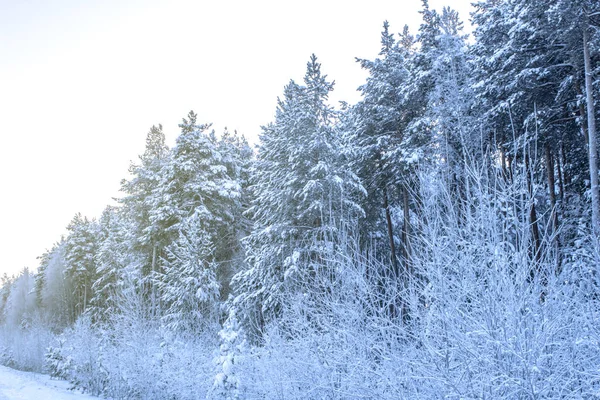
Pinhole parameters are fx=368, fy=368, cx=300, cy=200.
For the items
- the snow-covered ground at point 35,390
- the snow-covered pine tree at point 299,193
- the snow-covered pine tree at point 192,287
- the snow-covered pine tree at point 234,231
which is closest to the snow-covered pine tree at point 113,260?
the snow-covered pine tree at point 234,231

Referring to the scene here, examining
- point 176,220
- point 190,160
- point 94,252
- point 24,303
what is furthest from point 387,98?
point 24,303

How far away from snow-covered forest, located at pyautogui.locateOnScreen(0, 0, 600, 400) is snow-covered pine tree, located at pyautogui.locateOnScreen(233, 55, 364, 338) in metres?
0.11

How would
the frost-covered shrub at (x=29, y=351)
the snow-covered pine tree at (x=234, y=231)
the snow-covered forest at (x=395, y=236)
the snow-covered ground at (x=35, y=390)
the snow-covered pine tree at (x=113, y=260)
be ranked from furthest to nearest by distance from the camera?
the frost-covered shrub at (x=29, y=351), the snow-covered pine tree at (x=113, y=260), the snow-covered pine tree at (x=234, y=231), the snow-covered ground at (x=35, y=390), the snow-covered forest at (x=395, y=236)

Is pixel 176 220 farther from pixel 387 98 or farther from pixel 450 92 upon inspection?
pixel 450 92

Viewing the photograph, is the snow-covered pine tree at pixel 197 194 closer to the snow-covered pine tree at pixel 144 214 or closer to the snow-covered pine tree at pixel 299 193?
the snow-covered pine tree at pixel 144 214

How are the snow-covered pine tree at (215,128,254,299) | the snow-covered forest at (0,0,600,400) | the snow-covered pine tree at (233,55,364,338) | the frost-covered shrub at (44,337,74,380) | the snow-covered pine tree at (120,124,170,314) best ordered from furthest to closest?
1. the snow-covered pine tree at (120,124,170,314)
2. the snow-covered pine tree at (215,128,254,299)
3. the frost-covered shrub at (44,337,74,380)
4. the snow-covered pine tree at (233,55,364,338)
5. the snow-covered forest at (0,0,600,400)

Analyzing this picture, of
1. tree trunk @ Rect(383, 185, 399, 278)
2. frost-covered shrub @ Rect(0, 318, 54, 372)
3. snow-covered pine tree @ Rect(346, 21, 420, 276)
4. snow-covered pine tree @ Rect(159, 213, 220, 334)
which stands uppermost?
snow-covered pine tree @ Rect(346, 21, 420, 276)

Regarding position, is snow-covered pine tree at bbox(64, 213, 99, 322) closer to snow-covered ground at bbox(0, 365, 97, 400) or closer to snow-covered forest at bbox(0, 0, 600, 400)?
snow-covered forest at bbox(0, 0, 600, 400)

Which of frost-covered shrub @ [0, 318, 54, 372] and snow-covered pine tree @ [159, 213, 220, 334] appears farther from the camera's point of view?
frost-covered shrub @ [0, 318, 54, 372]

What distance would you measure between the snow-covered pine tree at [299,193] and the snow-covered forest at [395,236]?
106 mm

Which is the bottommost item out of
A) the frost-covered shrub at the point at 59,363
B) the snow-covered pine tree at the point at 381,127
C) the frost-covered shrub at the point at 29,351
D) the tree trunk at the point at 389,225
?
the frost-covered shrub at the point at 29,351

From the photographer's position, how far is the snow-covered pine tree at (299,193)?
16.4 meters

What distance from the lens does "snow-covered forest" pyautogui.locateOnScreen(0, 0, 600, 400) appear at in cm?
416

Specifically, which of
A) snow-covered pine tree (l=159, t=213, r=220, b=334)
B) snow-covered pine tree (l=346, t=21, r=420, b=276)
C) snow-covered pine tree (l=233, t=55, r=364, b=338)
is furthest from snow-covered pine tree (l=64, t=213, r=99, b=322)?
snow-covered pine tree (l=346, t=21, r=420, b=276)
